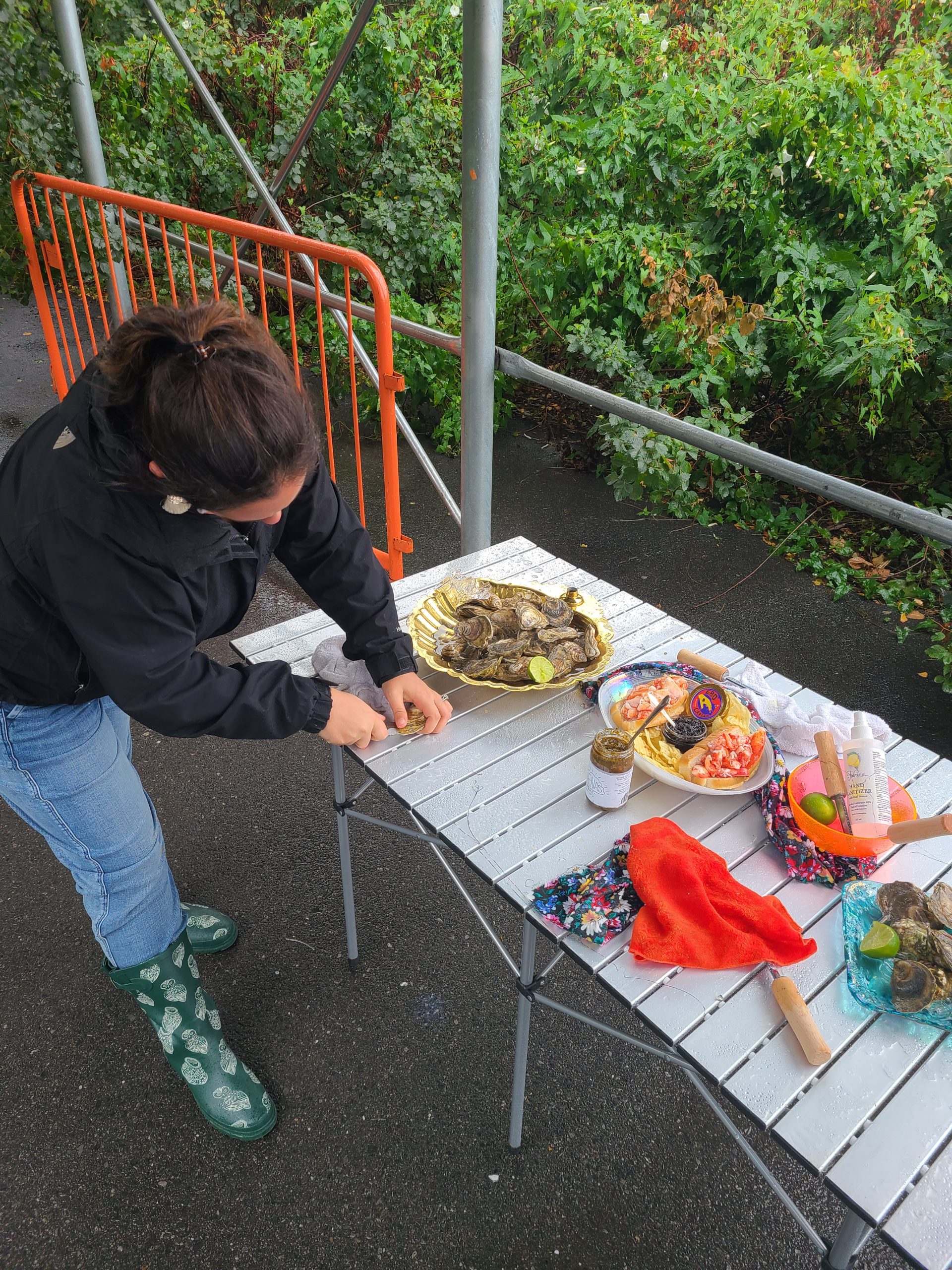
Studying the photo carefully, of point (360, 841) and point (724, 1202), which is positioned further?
point (360, 841)

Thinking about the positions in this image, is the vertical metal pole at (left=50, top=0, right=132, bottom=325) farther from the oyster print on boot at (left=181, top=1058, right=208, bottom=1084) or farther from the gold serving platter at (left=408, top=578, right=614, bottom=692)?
the oyster print on boot at (left=181, top=1058, right=208, bottom=1084)

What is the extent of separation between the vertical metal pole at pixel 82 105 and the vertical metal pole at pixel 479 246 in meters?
2.28

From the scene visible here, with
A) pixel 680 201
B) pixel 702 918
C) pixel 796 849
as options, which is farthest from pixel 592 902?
pixel 680 201

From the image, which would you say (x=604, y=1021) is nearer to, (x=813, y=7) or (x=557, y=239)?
(x=557, y=239)

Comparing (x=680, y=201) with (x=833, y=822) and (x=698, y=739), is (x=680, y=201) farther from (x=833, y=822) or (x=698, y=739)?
(x=833, y=822)

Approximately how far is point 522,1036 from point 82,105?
4.53 m

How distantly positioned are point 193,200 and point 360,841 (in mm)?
5133

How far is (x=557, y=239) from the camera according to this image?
4465mm

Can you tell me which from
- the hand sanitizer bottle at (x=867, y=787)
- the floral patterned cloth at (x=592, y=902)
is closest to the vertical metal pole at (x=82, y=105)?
the floral patterned cloth at (x=592, y=902)

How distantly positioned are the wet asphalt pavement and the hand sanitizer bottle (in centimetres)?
101

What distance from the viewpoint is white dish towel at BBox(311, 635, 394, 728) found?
176 cm

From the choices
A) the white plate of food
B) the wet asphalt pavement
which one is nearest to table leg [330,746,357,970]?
the wet asphalt pavement

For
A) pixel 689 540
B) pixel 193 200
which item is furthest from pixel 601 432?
pixel 193 200

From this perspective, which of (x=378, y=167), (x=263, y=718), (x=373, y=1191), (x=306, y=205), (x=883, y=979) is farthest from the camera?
(x=306, y=205)
